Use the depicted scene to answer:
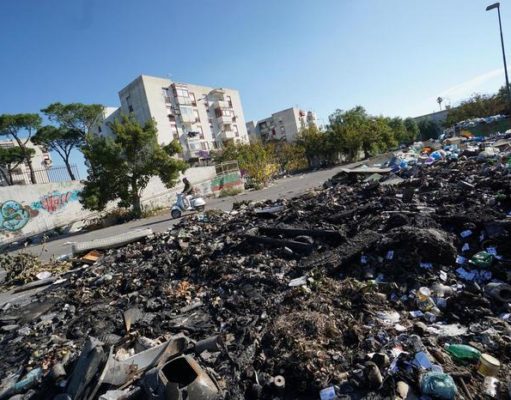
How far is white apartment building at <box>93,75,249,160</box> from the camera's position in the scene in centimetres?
4509

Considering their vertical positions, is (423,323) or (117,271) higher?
(117,271)

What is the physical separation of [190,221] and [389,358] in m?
8.40

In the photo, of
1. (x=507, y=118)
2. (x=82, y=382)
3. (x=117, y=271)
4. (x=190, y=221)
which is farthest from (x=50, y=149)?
(x=507, y=118)

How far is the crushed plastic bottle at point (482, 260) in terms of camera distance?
3721 millimetres

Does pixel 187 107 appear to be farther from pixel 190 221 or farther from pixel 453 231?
pixel 453 231

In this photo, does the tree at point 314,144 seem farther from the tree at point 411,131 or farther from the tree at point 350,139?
the tree at point 411,131

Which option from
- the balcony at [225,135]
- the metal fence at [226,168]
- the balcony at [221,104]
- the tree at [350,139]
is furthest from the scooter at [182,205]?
the balcony at [221,104]

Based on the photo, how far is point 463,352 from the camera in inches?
95.0

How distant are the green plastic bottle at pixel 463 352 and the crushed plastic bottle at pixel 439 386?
1.29ft

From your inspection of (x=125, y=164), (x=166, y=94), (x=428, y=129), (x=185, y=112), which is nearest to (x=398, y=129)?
(x=428, y=129)

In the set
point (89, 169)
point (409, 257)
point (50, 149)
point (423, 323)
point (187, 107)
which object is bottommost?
point (423, 323)

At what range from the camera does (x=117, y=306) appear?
15.0 ft

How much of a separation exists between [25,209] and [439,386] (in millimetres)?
21712

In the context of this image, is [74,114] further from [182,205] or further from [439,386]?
[439,386]
